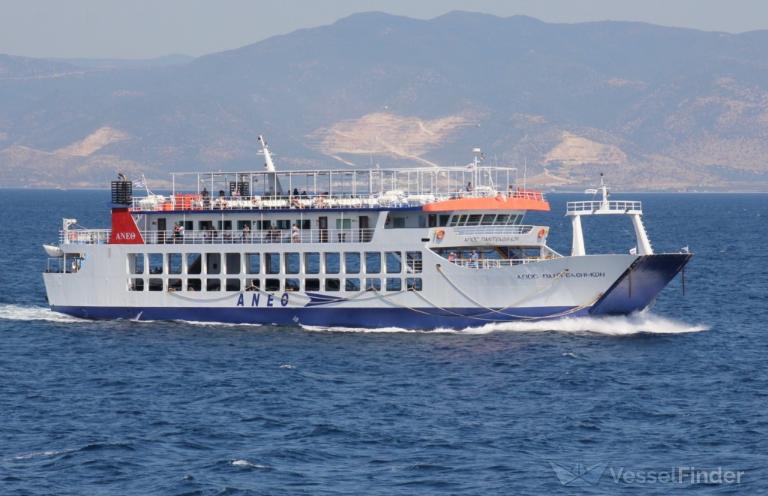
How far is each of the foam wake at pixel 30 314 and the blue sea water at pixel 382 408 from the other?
0.26 metres

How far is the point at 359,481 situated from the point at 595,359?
60.1 feet

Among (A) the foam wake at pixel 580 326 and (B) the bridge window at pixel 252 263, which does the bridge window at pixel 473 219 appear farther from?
Answer: (B) the bridge window at pixel 252 263

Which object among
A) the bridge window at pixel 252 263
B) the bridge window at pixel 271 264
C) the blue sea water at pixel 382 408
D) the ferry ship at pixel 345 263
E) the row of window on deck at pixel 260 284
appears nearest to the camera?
Result: the blue sea water at pixel 382 408

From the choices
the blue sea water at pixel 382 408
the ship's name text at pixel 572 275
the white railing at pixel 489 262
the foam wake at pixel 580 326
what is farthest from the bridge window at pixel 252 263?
the ship's name text at pixel 572 275

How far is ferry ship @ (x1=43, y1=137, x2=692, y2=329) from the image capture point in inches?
2280

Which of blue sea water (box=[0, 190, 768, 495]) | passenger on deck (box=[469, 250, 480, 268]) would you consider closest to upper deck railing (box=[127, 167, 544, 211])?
passenger on deck (box=[469, 250, 480, 268])

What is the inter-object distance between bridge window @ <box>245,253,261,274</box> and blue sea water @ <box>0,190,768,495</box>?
129 inches

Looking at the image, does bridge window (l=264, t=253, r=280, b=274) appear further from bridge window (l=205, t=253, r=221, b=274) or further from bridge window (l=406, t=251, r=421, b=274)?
bridge window (l=406, t=251, r=421, b=274)

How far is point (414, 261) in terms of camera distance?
59.2 metres

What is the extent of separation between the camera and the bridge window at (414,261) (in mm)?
59156

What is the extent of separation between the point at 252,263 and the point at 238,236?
5.50 metres

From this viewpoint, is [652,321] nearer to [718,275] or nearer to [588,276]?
[588,276]

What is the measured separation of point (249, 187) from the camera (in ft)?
213

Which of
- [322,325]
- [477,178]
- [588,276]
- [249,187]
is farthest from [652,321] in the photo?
[249,187]
